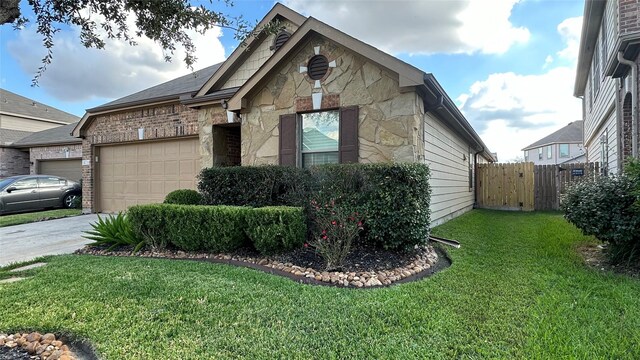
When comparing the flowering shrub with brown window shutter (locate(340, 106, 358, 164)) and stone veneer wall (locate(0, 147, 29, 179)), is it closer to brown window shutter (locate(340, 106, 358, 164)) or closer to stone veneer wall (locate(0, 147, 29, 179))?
brown window shutter (locate(340, 106, 358, 164))

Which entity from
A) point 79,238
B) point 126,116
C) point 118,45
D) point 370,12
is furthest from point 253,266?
point 126,116

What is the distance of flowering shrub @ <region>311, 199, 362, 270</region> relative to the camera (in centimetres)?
458

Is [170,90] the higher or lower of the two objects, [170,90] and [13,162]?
the higher

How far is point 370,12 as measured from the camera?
8.25 meters

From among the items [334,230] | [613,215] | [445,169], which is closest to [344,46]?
[334,230]

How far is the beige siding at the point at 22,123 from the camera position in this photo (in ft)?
68.9

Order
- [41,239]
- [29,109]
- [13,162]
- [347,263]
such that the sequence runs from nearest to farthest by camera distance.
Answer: [347,263] < [41,239] < [13,162] < [29,109]

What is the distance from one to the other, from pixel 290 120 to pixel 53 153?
14.2m

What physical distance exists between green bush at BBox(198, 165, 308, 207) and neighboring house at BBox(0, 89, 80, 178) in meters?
11.3

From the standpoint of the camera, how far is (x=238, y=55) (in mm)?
9242

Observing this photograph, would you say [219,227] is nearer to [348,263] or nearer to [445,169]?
[348,263]

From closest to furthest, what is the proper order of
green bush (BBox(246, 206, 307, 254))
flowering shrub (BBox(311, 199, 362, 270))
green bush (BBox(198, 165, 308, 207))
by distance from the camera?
flowering shrub (BBox(311, 199, 362, 270)), green bush (BBox(246, 206, 307, 254)), green bush (BBox(198, 165, 308, 207))

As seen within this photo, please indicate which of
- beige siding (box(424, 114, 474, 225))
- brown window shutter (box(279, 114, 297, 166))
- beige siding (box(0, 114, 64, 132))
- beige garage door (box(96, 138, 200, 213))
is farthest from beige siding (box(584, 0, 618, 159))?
beige siding (box(0, 114, 64, 132))

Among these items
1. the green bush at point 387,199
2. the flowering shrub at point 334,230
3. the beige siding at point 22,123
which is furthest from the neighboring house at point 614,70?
the beige siding at point 22,123
